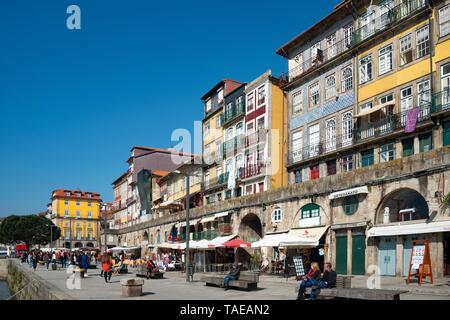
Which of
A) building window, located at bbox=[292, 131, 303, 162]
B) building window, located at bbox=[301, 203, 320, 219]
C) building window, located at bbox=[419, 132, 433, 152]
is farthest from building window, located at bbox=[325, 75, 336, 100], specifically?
building window, located at bbox=[301, 203, 320, 219]

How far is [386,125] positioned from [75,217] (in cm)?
10499

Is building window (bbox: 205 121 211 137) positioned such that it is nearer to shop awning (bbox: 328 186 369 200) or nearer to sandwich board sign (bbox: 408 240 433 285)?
shop awning (bbox: 328 186 369 200)

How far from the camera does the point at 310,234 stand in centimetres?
2845

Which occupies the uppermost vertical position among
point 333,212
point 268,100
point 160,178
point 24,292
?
point 268,100

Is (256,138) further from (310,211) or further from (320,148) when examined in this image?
(310,211)

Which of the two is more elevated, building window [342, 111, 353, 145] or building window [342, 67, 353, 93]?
building window [342, 67, 353, 93]

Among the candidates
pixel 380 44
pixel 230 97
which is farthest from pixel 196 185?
pixel 380 44

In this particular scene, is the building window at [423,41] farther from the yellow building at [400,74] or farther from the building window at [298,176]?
the building window at [298,176]

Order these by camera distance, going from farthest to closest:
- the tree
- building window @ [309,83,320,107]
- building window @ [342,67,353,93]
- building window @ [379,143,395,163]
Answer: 1. the tree
2. building window @ [309,83,320,107]
3. building window @ [342,67,353,93]
4. building window @ [379,143,395,163]

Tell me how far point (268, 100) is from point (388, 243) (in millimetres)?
20023

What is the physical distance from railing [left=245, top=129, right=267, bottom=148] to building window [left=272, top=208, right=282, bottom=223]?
35.7 feet

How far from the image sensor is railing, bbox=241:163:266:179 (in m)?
42.5

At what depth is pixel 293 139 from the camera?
40.8m

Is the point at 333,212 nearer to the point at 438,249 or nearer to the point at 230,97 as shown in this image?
the point at 438,249
